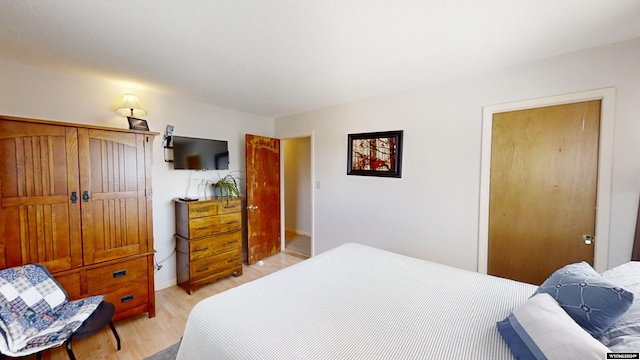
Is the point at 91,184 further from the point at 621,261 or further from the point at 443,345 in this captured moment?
the point at 621,261

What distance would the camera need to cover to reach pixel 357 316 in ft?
3.77

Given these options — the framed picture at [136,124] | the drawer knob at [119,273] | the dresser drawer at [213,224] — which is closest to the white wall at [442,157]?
the dresser drawer at [213,224]

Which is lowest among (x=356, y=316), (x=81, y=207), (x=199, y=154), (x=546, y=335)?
(x=356, y=316)

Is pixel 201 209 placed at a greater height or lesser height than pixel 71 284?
greater

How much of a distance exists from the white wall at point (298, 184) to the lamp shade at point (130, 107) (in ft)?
9.42

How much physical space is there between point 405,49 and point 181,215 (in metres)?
2.87

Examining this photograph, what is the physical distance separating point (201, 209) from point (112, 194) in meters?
0.86

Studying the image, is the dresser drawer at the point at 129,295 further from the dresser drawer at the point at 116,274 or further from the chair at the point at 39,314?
the chair at the point at 39,314

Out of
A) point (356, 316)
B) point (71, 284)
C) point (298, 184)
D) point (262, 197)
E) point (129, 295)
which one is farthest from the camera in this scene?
point (298, 184)

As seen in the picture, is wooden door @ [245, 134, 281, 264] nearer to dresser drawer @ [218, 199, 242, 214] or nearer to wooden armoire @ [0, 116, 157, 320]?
dresser drawer @ [218, 199, 242, 214]

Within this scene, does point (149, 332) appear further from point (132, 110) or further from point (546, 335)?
point (546, 335)

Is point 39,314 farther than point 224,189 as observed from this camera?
No

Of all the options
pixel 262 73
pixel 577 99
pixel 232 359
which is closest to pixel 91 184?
pixel 262 73

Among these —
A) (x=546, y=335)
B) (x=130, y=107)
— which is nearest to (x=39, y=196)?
(x=130, y=107)
